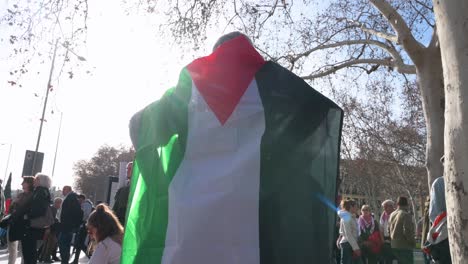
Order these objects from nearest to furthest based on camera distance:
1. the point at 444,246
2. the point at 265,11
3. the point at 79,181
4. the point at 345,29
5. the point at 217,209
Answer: the point at 217,209, the point at 444,246, the point at 265,11, the point at 345,29, the point at 79,181

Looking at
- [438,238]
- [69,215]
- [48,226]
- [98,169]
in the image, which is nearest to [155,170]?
[438,238]

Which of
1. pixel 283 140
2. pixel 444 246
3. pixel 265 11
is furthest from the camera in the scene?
pixel 265 11

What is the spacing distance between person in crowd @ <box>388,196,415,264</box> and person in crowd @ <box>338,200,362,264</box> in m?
0.70

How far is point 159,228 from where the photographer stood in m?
1.88

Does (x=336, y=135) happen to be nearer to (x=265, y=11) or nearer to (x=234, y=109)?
(x=234, y=109)

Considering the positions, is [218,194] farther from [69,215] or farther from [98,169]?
[98,169]

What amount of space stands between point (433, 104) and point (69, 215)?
7.53 meters

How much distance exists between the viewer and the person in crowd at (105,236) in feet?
12.8

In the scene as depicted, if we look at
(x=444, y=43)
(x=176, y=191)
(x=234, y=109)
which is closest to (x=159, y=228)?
(x=176, y=191)

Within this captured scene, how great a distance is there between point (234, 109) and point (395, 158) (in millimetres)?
29679

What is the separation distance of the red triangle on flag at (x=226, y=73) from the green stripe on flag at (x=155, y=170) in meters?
0.07

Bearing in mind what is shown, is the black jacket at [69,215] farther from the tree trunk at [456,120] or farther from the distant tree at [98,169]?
the distant tree at [98,169]

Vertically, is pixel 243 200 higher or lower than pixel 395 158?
lower

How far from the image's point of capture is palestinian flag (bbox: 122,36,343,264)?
1.77 meters
